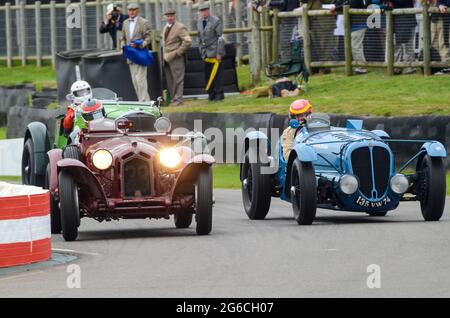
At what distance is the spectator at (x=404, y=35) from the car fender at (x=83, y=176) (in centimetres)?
1172

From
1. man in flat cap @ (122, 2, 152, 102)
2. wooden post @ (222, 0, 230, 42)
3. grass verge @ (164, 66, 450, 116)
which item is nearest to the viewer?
grass verge @ (164, 66, 450, 116)

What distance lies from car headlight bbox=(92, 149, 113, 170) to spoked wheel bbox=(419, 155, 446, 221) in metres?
3.34

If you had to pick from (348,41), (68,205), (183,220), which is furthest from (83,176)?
(348,41)

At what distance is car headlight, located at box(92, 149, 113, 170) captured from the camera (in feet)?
47.5

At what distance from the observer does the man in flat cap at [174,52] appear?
26.6 metres

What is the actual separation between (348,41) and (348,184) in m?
11.5

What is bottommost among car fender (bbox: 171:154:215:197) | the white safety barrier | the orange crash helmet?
the white safety barrier

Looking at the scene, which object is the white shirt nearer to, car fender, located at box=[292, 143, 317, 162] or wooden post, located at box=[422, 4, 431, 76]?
wooden post, located at box=[422, 4, 431, 76]

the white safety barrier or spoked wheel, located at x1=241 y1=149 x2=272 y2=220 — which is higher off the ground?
spoked wheel, located at x1=241 y1=149 x2=272 y2=220

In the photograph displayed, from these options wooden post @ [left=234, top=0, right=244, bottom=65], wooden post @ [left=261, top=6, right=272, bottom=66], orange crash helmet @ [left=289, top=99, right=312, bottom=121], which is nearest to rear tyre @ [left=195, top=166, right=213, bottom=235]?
orange crash helmet @ [left=289, top=99, right=312, bottom=121]

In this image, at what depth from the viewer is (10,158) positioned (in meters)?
24.7

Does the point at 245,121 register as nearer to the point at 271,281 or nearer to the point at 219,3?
the point at 219,3

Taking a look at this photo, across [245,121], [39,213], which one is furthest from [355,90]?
[39,213]

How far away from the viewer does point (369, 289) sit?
998 cm
